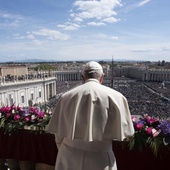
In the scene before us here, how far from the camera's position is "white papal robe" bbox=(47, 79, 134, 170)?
8.30 ft

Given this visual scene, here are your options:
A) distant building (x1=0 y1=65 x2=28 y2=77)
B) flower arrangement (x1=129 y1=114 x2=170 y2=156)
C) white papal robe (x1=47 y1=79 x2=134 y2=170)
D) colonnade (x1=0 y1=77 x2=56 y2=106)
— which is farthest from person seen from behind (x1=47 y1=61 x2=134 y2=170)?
distant building (x1=0 y1=65 x2=28 y2=77)

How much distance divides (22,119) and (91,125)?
2.19 metres

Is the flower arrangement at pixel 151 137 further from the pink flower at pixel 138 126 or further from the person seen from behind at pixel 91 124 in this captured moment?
the person seen from behind at pixel 91 124

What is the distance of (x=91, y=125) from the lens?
251 cm

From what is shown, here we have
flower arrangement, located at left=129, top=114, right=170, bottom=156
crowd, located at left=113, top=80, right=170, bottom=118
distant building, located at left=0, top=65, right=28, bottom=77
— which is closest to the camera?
flower arrangement, located at left=129, top=114, right=170, bottom=156

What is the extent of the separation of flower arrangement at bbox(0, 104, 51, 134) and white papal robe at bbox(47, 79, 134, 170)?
61.6 inches

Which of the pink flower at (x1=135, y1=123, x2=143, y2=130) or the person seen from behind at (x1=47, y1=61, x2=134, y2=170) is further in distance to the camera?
the pink flower at (x1=135, y1=123, x2=143, y2=130)

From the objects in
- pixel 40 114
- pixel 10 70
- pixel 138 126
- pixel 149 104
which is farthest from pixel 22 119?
pixel 10 70

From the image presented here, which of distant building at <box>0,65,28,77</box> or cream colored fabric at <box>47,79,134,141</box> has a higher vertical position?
cream colored fabric at <box>47,79,134,141</box>

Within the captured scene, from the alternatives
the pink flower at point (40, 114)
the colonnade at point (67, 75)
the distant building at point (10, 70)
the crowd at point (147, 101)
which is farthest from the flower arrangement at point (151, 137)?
the colonnade at point (67, 75)

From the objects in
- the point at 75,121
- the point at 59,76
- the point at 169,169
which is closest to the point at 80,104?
the point at 75,121

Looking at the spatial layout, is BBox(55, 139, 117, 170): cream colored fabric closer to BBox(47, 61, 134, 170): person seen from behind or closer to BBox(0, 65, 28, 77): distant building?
BBox(47, 61, 134, 170): person seen from behind

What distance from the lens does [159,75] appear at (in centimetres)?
11775

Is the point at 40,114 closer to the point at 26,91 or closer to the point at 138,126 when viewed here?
the point at 138,126
